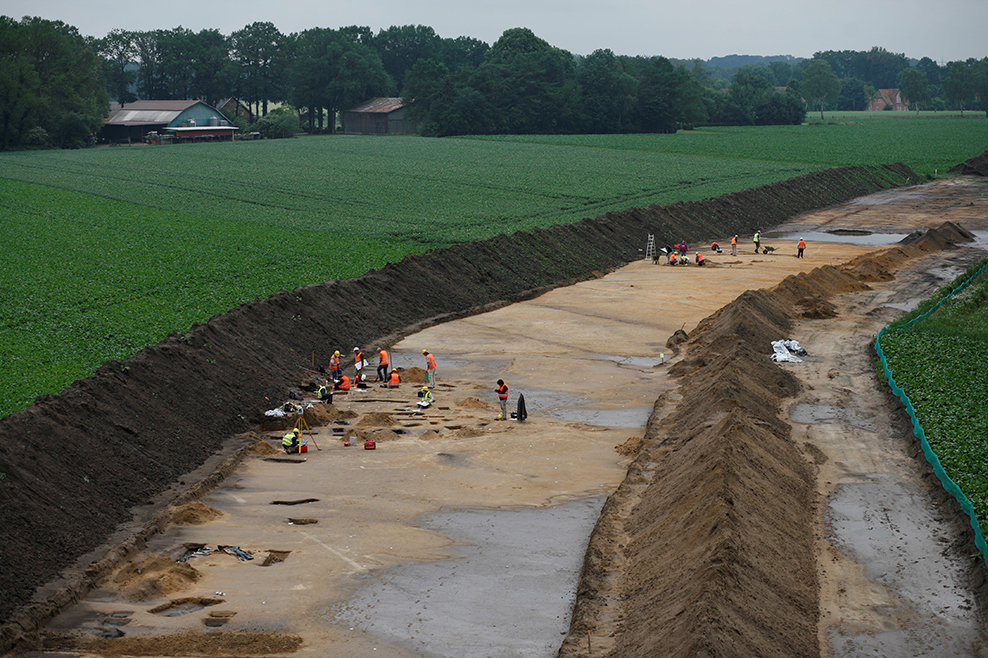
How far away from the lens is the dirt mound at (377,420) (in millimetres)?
26203

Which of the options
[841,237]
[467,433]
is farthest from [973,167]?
[467,433]

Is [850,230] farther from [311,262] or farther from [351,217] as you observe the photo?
[311,262]

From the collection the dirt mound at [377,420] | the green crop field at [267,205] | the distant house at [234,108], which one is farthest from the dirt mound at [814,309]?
the distant house at [234,108]

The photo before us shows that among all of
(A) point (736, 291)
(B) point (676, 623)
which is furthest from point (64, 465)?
(A) point (736, 291)

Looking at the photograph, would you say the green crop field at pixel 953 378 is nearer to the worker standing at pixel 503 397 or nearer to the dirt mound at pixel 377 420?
the worker standing at pixel 503 397

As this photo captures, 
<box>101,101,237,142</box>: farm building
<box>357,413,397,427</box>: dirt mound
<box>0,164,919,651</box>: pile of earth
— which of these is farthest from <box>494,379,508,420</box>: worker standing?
<box>101,101,237,142</box>: farm building

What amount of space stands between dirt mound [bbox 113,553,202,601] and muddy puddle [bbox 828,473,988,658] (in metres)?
11.6

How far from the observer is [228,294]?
35.9m

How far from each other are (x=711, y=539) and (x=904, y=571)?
13.4 feet

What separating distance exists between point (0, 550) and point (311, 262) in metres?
27.1

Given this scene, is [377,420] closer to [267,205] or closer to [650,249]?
[650,249]

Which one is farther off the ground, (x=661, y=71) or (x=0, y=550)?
(x=661, y=71)

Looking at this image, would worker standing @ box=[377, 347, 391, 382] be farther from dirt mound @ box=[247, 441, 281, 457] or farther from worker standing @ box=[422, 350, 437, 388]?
dirt mound @ box=[247, 441, 281, 457]

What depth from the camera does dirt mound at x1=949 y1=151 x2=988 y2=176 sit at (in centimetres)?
9106
